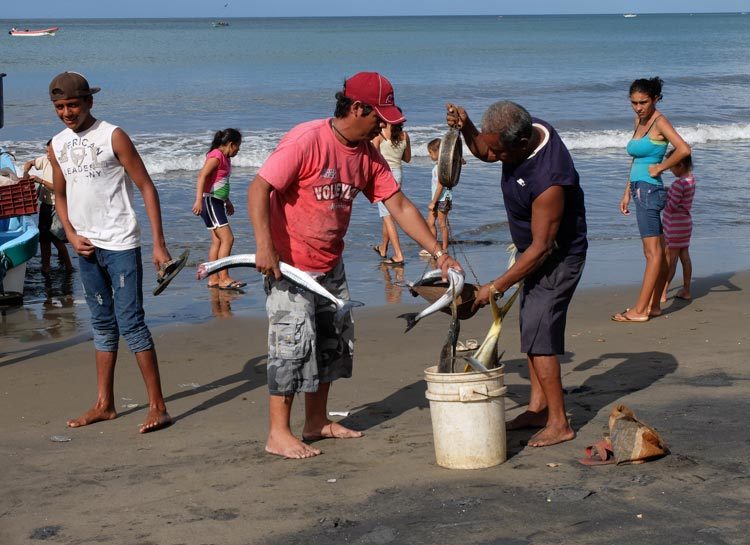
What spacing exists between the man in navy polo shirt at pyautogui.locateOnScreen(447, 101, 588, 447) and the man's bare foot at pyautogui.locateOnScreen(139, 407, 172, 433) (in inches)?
77.7

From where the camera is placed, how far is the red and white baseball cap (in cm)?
465

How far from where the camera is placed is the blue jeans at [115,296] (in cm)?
547

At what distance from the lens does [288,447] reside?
501cm

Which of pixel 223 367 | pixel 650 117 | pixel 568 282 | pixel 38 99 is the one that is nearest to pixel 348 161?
pixel 568 282

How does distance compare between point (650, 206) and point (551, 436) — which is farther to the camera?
point (650, 206)

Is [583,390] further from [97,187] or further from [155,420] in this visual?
[97,187]

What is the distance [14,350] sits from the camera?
25.2 feet

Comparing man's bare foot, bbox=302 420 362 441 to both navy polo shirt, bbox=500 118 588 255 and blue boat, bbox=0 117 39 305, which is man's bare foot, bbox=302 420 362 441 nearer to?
navy polo shirt, bbox=500 118 588 255

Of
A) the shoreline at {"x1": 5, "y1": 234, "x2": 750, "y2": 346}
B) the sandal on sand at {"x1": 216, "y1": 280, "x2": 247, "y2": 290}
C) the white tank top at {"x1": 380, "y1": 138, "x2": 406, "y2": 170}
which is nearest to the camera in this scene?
the shoreline at {"x1": 5, "y1": 234, "x2": 750, "y2": 346}

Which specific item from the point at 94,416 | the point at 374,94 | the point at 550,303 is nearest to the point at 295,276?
the point at 374,94

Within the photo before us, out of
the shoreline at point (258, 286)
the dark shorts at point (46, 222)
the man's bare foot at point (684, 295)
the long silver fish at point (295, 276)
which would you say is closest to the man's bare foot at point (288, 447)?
the long silver fish at point (295, 276)

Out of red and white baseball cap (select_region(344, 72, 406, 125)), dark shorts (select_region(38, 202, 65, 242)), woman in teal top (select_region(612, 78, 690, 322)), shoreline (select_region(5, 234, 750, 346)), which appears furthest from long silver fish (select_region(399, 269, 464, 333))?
dark shorts (select_region(38, 202, 65, 242))

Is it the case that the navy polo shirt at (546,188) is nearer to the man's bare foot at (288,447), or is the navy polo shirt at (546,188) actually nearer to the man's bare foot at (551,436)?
the man's bare foot at (551,436)

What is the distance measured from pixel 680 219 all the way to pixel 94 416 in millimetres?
5136
